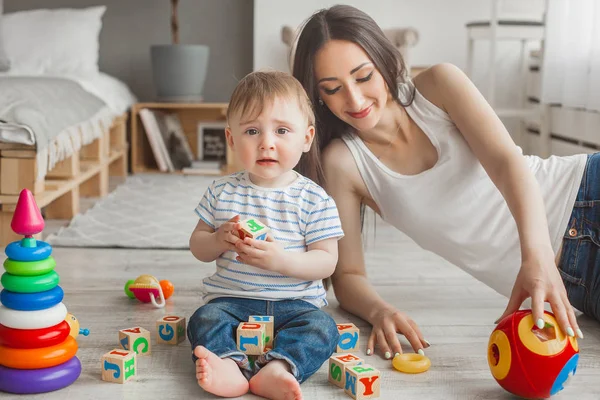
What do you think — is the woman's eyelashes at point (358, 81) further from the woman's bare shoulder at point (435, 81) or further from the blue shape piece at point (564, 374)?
the blue shape piece at point (564, 374)

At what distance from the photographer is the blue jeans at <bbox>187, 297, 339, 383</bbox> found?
1203 millimetres

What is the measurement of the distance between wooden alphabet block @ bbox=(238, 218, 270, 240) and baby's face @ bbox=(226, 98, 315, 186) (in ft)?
0.40

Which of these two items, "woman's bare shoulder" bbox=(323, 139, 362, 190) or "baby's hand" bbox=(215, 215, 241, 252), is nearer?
"baby's hand" bbox=(215, 215, 241, 252)

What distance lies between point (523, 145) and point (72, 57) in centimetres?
265

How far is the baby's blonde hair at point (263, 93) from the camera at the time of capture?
1316mm

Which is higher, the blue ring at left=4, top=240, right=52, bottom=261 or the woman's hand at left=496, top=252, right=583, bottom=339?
the blue ring at left=4, top=240, right=52, bottom=261

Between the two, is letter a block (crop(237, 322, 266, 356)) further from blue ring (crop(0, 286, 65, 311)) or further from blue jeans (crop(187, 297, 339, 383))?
blue ring (crop(0, 286, 65, 311))

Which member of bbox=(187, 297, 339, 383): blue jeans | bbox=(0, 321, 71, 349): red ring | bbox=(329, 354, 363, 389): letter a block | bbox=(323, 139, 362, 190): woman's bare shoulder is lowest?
bbox=(329, 354, 363, 389): letter a block

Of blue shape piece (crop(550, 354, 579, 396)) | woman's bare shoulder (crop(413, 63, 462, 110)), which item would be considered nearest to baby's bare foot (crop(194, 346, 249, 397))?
blue shape piece (crop(550, 354, 579, 396))

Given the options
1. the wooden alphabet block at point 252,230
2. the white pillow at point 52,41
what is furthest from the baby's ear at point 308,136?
the white pillow at point 52,41

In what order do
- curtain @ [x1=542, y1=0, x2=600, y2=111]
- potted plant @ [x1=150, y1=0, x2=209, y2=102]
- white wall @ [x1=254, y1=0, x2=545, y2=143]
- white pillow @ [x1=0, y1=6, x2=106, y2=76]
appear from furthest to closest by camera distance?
white wall @ [x1=254, y1=0, x2=545, y2=143]
potted plant @ [x1=150, y1=0, x2=209, y2=102]
white pillow @ [x1=0, y1=6, x2=106, y2=76]
curtain @ [x1=542, y1=0, x2=600, y2=111]

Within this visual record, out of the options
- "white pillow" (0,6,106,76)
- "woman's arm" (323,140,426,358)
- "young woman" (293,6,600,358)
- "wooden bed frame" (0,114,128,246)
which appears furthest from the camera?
"white pillow" (0,6,106,76)

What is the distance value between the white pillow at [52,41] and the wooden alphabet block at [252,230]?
111 inches

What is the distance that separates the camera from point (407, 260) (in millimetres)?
2203
